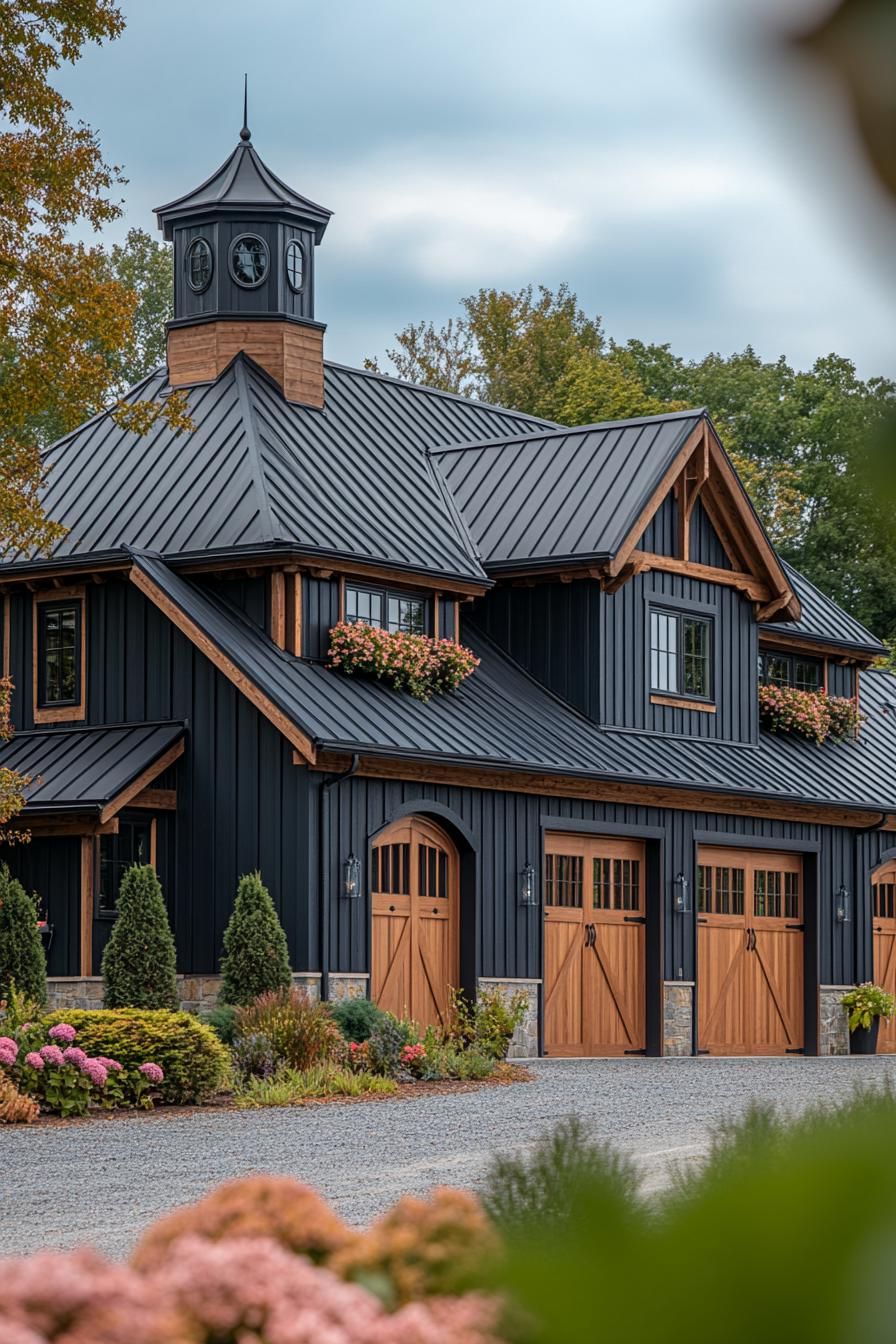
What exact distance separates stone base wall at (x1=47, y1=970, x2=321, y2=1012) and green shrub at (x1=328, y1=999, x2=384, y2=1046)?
6.24ft

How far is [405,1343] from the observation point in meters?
2.20

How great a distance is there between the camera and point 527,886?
23.4 m

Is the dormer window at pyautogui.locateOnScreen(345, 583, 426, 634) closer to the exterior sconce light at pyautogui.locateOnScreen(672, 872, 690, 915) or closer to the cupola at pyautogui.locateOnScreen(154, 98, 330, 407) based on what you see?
the cupola at pyautogui.locateOnScreen(154, 98, 330, 407)

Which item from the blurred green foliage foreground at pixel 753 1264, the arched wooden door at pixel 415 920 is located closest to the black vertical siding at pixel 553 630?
the arched wooden door at pixel 415 920

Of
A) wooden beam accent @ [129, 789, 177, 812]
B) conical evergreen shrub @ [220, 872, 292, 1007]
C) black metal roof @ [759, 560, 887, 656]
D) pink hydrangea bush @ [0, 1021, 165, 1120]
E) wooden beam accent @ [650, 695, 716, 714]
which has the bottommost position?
pink hydrangea bush @ [0, 1021, 165, 1120]

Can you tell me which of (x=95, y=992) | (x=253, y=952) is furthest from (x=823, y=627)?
(x=95, y=992)

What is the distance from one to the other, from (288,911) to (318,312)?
981 centimetres

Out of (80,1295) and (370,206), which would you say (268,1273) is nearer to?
(80,1295)

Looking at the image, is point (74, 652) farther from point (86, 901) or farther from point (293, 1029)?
point (293, 1029)

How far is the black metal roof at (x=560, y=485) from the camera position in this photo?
83.1ft

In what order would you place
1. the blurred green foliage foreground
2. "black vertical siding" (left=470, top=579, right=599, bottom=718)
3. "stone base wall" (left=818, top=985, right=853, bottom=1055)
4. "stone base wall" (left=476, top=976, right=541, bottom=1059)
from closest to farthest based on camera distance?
the blurred green foliage foreground → "stone base wall" (left=476, top=976, right=541, bottom=1059) → "black vertical siding" (left=470, top=579, right=599, bottom=718) → "stone base wall" (left=818, top=985, right=853, bottom=1055)

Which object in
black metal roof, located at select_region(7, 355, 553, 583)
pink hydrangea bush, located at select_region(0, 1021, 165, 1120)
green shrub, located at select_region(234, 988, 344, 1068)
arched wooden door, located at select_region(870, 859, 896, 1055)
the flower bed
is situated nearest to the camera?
pink hydrangea bush, located at select_region(0, 1021, 165, 1120)

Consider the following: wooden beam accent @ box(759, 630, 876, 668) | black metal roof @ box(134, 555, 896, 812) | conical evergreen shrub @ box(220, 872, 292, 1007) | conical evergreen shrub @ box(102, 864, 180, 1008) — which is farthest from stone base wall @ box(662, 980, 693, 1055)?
conical evergreen shrub @ box(102, 864, 180, 1008)

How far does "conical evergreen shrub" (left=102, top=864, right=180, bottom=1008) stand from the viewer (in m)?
20.2
